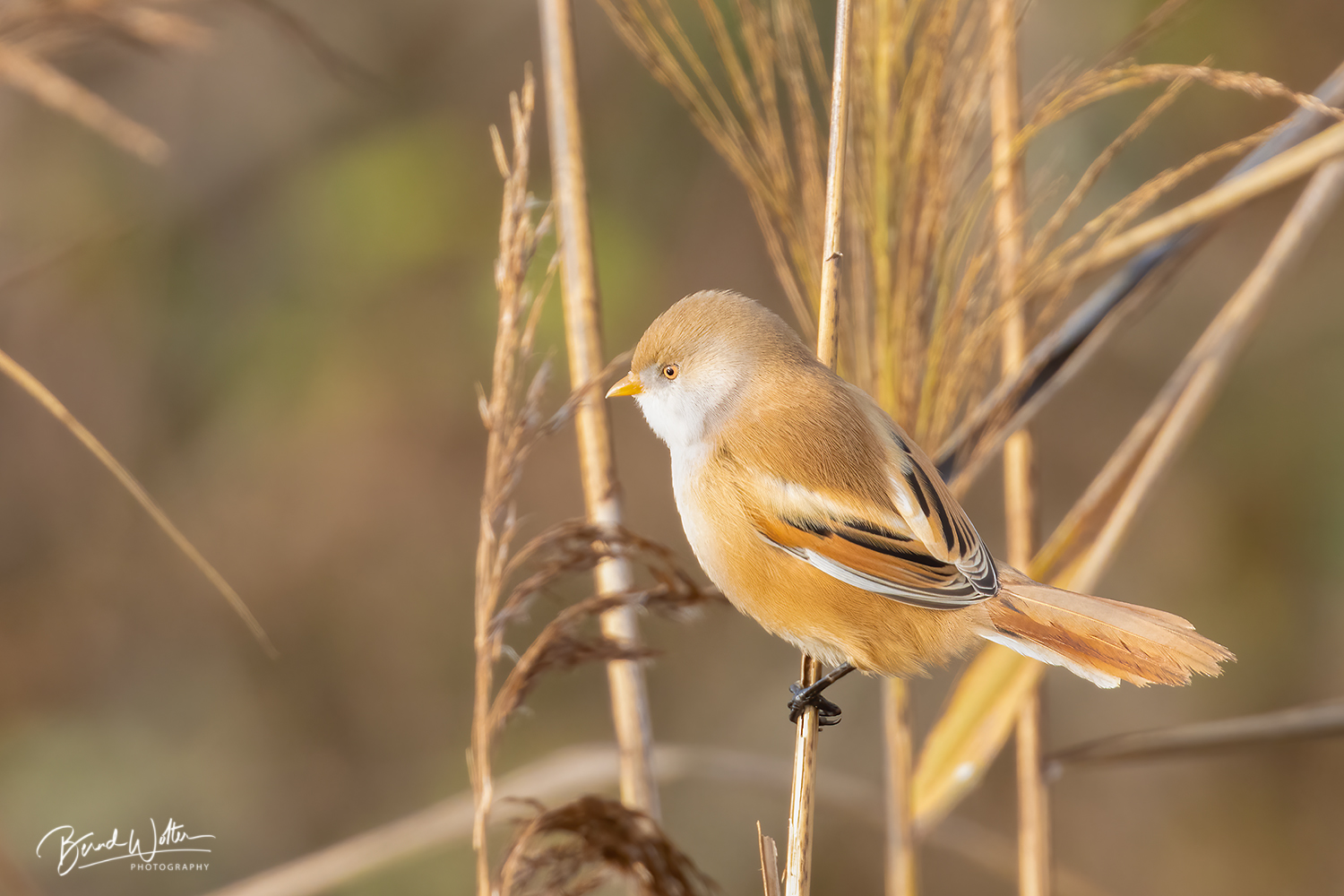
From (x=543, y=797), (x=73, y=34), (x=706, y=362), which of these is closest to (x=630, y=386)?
(x=706, y=362)

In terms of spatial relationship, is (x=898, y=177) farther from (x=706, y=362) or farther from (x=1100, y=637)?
(x=1100, y=637)

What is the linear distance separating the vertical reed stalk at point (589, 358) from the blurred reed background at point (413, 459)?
6.29ft

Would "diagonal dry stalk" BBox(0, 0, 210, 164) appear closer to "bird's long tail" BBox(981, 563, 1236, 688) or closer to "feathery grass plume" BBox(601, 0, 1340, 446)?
"feathery grass plume" BBox(601, 0, 1340, 446)

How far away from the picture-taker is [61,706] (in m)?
3.37

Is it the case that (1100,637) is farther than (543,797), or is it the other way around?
(543,797)

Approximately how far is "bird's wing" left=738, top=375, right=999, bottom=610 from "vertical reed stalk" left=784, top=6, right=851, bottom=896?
174 millimetres

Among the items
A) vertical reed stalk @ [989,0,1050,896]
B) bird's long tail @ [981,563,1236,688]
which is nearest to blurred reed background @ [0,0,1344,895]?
vertical reed stalk @ [989,0,1050,896]

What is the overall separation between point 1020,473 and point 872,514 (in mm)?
569

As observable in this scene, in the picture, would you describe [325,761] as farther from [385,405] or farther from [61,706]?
[385,405]

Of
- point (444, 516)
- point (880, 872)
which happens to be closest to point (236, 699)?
point (444, 516)

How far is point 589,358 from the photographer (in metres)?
1.59

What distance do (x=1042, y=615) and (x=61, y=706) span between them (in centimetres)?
337

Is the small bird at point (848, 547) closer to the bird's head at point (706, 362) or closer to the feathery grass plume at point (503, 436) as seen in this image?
the bird's head at point (706, 362)
